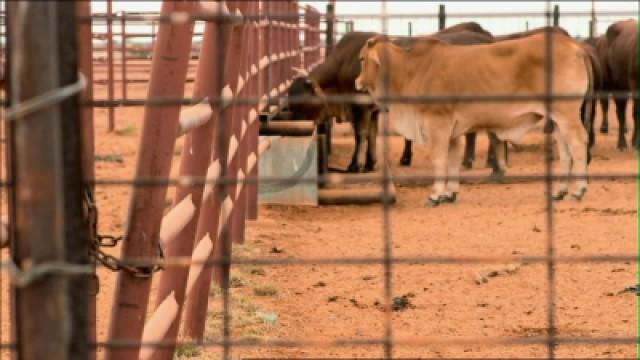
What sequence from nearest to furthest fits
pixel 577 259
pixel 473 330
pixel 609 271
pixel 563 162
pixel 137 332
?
pixel 577 259 → pixel 137 332 → pixel 473 330 → pixel 609 271 → pixel 563 162

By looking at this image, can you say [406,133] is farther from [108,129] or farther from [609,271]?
[108,129]

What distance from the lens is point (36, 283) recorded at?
7.45 ft

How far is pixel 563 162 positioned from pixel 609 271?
15.5 ft

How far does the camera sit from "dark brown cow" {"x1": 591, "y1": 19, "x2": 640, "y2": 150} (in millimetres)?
16562

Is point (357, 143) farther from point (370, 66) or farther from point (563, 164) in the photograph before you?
point (563, 164)

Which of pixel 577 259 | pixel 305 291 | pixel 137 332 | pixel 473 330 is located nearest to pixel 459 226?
pixel 305 291

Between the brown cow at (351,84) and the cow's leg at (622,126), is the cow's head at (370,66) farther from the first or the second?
the cow's leg at (622,126)

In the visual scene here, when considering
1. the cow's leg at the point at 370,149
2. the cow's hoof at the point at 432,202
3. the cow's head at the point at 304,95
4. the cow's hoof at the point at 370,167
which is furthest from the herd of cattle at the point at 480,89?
the cow's hoof at the point at 370,167

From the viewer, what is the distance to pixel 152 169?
3.76 metres

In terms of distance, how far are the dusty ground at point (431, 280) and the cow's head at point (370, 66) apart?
120 cm

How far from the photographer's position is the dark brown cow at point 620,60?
16.6 m

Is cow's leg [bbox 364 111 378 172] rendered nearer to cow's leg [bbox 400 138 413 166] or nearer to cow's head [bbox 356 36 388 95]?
cow's leg [bbox 400 138 413 166]

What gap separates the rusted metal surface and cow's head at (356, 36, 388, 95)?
7.01 metres

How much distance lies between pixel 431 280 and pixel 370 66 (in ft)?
17.4
